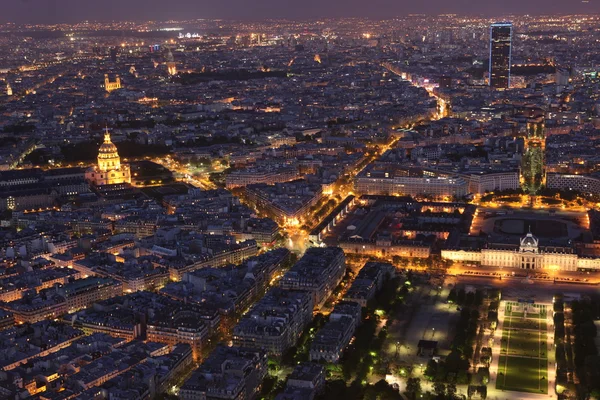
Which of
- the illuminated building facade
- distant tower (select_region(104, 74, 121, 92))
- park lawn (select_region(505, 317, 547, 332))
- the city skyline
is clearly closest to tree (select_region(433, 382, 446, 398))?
the city skyline

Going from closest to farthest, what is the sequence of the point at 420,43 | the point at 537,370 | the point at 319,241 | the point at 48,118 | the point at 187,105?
the point at 537,370, the point at 319,241, the point at 48,118, the point at 187,105, the point at 420,43

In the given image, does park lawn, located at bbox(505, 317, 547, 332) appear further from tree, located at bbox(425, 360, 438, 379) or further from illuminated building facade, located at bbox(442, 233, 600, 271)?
illuminated building facade, located at bbox(442, 233, 600, 271)

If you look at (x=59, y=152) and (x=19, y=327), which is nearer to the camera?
(x=19, y=327)

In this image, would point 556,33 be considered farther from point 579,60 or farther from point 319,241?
point 319,241

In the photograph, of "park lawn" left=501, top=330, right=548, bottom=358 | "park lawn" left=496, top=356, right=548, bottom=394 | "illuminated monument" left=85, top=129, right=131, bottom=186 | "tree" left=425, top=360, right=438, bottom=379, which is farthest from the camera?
"illuminated monument" left=85, top=129, right=131, bottom=186

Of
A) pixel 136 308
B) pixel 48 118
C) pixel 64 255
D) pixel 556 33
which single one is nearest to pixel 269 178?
pixel 64 255
